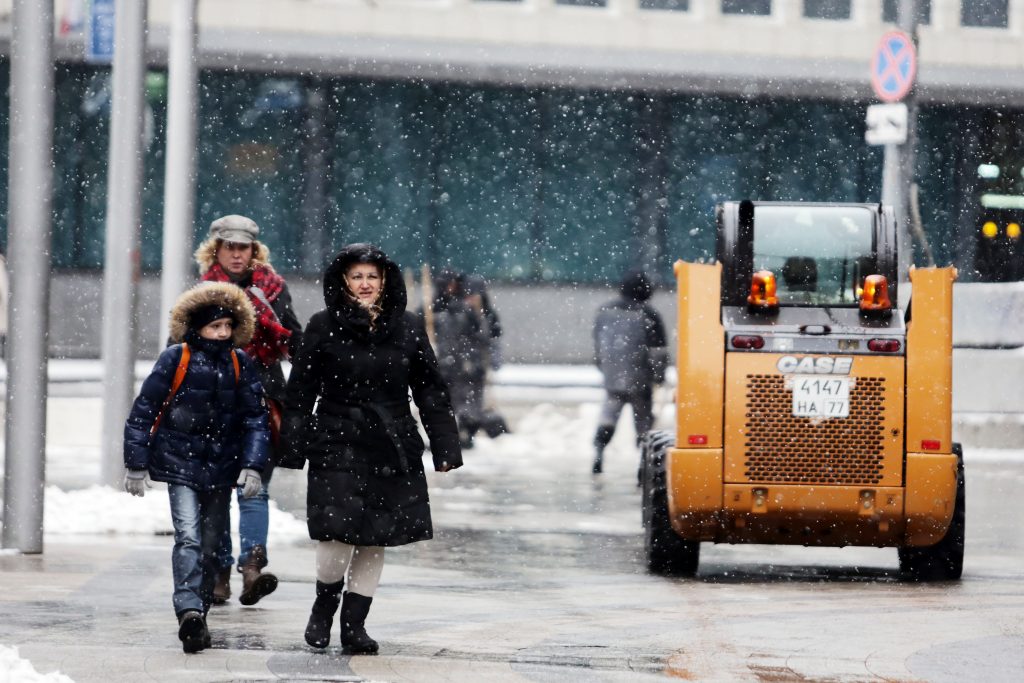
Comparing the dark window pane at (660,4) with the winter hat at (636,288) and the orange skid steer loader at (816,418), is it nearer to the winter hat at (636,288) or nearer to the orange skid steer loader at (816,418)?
the winter hat at (636,288)

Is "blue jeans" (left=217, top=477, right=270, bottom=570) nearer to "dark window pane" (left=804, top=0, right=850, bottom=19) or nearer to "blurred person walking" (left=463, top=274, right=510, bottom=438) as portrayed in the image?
"blurred person walking" (left=463, top=274, right=510, bottom=438)

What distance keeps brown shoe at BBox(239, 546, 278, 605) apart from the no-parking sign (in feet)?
36.9

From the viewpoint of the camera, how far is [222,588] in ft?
30.7

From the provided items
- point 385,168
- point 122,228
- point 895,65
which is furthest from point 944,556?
point 385,168

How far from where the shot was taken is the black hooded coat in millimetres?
7953

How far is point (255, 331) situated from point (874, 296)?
321cm

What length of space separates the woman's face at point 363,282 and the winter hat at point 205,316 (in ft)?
2.14

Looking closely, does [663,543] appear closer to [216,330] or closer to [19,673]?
[216,330]

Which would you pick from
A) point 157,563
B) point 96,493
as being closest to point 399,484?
point 157,563

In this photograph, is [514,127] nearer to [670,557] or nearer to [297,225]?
[297,225]

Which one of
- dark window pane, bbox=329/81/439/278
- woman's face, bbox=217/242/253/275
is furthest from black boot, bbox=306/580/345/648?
dark window pane, bbox=329/81/439/278

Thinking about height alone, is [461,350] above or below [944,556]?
above

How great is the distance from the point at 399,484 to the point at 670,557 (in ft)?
10.9

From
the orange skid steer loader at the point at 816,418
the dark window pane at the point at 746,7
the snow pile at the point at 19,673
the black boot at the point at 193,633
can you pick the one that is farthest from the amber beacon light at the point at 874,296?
the dark window pane at the point at 746,7
